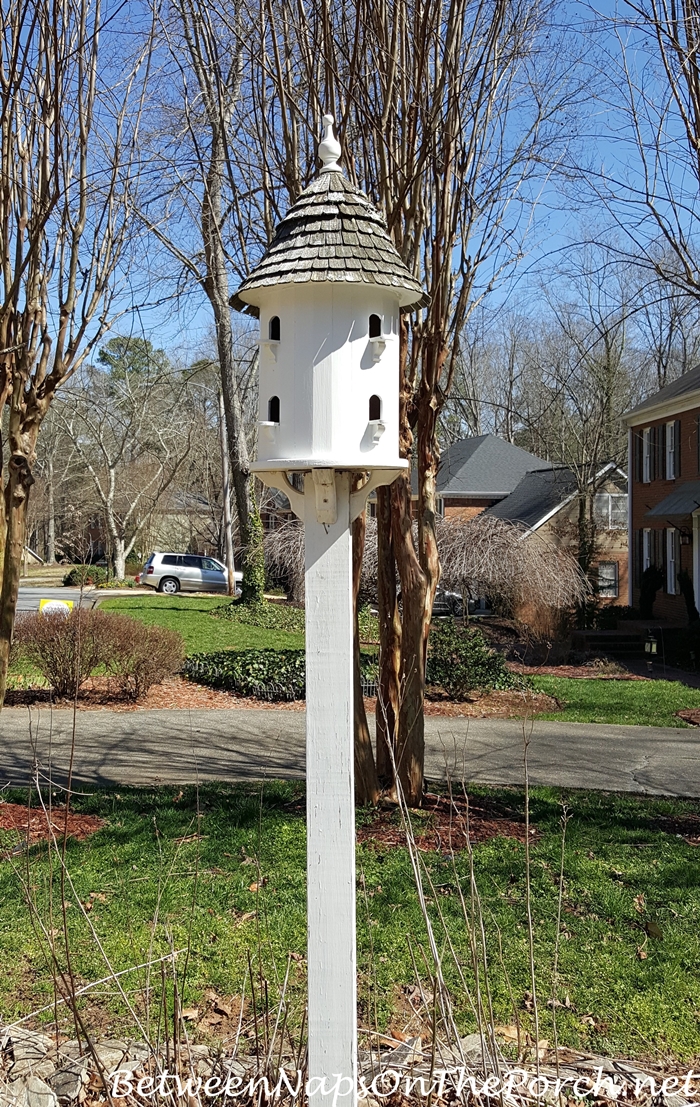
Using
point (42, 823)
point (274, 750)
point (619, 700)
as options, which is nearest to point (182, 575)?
point (619, 700)

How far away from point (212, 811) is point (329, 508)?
455 centimetres

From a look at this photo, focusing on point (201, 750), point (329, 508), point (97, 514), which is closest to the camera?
point (329, 508)

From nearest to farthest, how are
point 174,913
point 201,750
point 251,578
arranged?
point 174,913
point 201,750
point 251,578

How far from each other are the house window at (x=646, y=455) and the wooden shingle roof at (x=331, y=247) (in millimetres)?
24035

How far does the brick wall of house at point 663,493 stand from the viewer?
23312mm

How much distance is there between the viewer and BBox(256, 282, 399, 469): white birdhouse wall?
297cm

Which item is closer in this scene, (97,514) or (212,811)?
(212,811)

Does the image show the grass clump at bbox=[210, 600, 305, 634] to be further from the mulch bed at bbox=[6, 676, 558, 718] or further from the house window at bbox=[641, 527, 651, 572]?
the house window at bbox=[641, 527, 651, 572]

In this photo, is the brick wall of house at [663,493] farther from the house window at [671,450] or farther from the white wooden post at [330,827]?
the white wooden post at [330,827]

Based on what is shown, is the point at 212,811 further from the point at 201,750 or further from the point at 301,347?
the point at 301,347

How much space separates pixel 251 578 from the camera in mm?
23953

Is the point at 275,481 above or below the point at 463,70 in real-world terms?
below

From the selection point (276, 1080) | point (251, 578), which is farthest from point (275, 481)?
point (251, 578)

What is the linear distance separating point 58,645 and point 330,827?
10.2m
